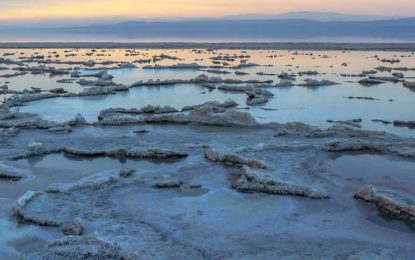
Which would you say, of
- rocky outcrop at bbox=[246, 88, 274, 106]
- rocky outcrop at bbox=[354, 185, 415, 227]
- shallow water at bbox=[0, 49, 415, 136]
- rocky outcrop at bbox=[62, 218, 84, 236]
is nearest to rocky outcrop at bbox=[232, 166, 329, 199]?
rocky outcrop at bbox=[354, 185, 415, 227]

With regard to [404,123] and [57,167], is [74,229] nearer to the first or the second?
[57,167]

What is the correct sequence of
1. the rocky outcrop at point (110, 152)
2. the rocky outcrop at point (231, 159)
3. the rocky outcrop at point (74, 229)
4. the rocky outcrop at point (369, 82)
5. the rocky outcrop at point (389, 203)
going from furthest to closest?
the rocky outcrop at point (369, 82)
the rocky outcrop at point (110, 152)
the rocky outcrop at point (231, 159)
the rocky outcrop at point (389, 203)
the rocky outcrop at point (74, 229)

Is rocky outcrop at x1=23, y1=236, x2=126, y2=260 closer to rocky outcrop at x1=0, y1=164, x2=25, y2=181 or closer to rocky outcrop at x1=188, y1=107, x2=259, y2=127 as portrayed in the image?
rocky outcrop at x1=0, y1=164, x2=25, y2=181

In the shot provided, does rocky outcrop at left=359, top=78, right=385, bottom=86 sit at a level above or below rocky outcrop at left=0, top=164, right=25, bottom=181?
above

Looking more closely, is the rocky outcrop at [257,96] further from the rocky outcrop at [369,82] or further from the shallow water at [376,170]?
the shallow water at [376,170]

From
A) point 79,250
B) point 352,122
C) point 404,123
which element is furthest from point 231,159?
point 404,123

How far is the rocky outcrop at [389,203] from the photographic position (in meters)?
7.86

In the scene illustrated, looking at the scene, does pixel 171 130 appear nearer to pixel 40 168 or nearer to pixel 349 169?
pixel 40 168

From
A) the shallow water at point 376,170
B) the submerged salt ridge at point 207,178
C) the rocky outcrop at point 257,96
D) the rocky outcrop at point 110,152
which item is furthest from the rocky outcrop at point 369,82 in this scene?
the rocky outcrop at point 110,152

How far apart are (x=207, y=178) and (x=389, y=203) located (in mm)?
3184

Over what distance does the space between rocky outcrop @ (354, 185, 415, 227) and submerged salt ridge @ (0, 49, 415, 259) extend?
0.06 feet

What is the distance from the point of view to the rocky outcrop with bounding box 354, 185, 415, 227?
7863 mm

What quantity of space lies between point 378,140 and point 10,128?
30.1ft

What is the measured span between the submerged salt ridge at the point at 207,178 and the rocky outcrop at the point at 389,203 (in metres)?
0.02
